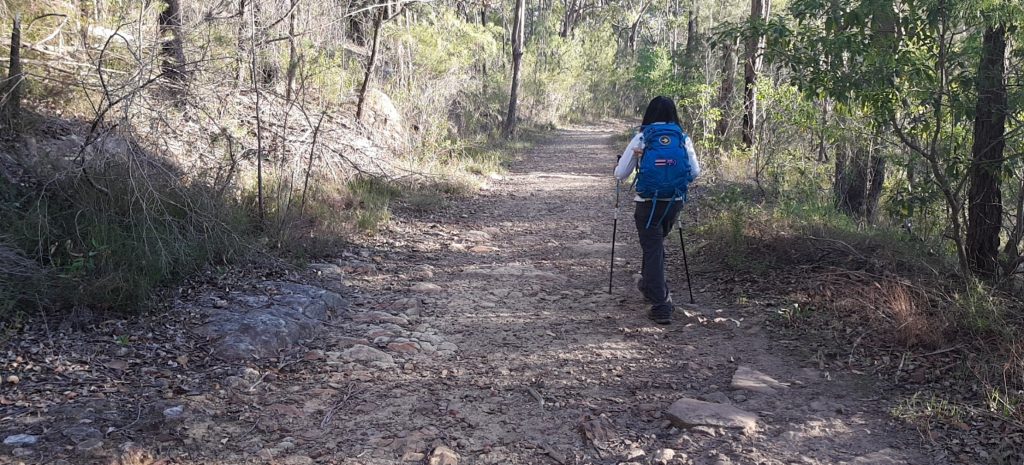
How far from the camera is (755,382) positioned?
444cm

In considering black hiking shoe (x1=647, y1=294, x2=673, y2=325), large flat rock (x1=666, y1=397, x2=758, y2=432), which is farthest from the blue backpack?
large flat rock (x1=666, y1=397, x2=758, y2=432)

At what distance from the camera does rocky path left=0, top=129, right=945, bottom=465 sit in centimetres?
352

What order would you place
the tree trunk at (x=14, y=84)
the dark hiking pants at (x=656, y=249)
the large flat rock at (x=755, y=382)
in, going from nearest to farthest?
the large flat rock at (x=755, y=382)
the tree trunk at (x=14, y=84)
the dark hiking pants at (x=656, y=249)

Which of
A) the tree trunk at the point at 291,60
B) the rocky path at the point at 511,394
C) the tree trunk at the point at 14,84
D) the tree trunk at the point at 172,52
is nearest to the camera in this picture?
the rocky path at the point at 511,394

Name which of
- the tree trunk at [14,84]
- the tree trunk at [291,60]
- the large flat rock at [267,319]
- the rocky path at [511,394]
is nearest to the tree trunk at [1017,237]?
the rocky path at [511,394]

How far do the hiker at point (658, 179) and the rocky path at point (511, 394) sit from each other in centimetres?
33

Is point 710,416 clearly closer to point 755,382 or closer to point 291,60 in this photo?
point 755,382

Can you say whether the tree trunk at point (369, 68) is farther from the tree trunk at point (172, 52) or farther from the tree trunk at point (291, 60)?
the tree trunk at point (172, 52)

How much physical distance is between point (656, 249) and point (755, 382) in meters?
1.65

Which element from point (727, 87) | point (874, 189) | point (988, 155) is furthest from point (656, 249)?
point (727, 87)

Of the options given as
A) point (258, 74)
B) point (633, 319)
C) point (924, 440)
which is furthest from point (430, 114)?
point (924, 440)

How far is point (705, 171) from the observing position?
43.7 ft

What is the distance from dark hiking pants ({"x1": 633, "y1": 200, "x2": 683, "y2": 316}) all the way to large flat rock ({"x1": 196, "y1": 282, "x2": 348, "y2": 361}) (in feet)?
9.27

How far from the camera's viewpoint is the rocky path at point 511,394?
11.6 ft
